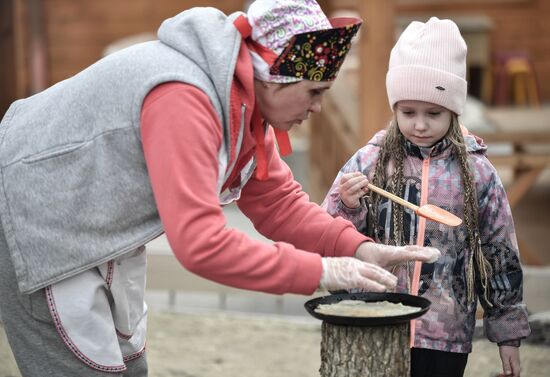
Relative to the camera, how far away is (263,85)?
2.32m

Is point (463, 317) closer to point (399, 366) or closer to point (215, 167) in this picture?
point (399, 366)

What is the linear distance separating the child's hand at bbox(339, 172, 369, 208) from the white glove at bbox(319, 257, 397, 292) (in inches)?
21.0

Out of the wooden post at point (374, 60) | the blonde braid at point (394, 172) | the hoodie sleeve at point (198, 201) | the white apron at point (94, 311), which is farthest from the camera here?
the wooden post at point (374, 60)

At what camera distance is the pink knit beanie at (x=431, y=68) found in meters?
2.87

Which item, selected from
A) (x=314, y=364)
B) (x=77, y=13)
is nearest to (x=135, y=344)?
(x=314, y=364)

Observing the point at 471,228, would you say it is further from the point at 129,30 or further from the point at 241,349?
the point at 129,30

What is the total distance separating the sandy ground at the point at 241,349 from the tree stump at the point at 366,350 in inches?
87.5

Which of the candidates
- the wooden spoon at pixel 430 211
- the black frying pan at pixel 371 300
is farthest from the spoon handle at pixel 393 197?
the black frying pan at pixel 371 300

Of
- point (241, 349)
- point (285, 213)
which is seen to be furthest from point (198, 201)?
point (241, 349)

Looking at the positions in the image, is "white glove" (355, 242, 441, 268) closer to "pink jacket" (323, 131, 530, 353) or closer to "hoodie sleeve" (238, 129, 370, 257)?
"hoodie sleeve" (238, 129, 370, 257)

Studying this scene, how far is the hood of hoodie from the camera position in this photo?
221cm

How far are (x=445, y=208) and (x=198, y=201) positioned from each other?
99cm

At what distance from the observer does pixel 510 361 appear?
2.85 m

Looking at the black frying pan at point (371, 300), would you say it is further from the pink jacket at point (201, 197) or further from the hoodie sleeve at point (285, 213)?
the pink jacket at point (201, 197)
